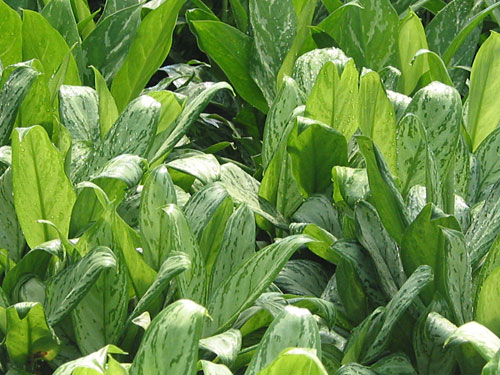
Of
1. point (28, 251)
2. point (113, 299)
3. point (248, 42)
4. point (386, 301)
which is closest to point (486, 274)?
point (386, 301)

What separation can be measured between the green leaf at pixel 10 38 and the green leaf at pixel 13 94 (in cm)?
28

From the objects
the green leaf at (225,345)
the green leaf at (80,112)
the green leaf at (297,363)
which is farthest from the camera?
the green leaf at (80,112)

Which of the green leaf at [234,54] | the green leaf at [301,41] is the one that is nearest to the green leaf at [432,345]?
the green leaf at [301,41]

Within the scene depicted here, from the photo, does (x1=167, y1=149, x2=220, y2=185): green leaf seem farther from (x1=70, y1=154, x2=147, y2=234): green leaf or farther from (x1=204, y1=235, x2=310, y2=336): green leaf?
(x1=204, y1=235, x2=310, y2=336): green leaf

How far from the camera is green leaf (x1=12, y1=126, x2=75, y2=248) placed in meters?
1.24

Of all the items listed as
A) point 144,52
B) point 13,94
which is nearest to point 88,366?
point 13,94

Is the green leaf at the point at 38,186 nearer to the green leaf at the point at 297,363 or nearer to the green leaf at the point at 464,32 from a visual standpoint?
the green leaf at the point at 297,363

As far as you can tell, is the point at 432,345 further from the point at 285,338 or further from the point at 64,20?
the point at 64,20

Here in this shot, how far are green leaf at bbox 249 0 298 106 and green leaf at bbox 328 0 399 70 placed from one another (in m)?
0.12

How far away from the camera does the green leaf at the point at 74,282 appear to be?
1.12 metres

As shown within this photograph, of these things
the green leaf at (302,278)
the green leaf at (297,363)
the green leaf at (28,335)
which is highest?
the green leaf at (297,363)

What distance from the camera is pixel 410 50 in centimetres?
189

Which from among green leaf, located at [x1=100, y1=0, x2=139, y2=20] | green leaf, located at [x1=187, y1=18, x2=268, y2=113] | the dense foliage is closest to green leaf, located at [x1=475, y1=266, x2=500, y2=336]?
the dense foliage

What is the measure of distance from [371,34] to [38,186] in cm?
88
